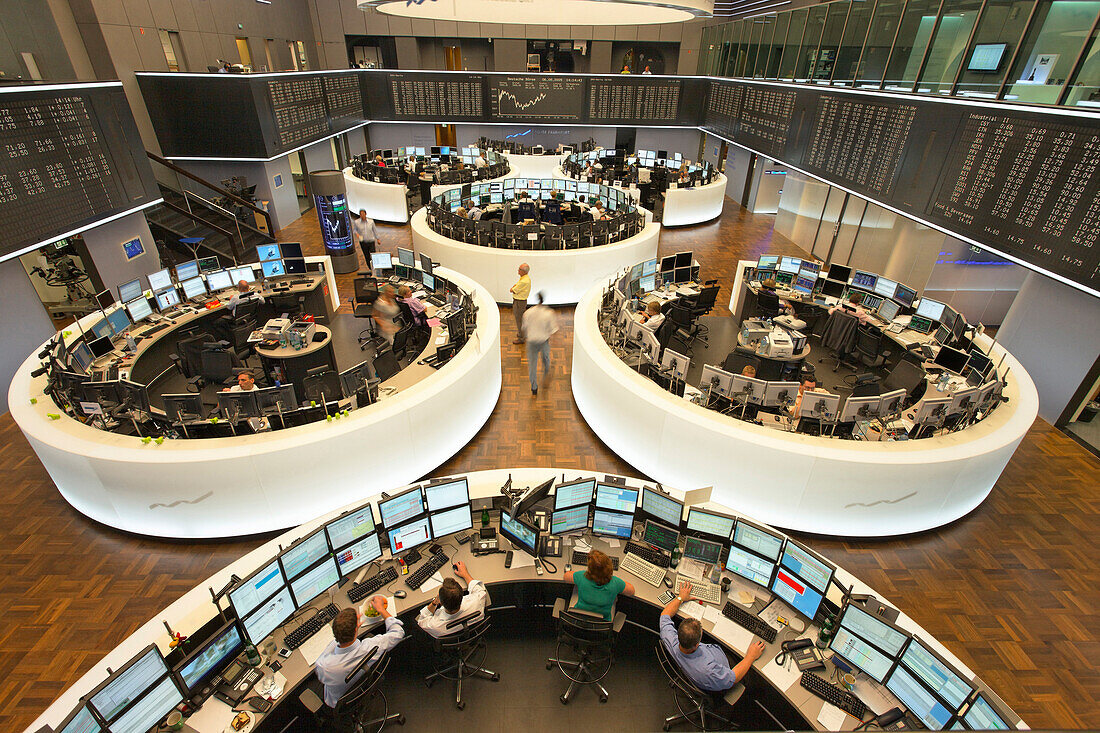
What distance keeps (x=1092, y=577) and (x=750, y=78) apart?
43.7ft

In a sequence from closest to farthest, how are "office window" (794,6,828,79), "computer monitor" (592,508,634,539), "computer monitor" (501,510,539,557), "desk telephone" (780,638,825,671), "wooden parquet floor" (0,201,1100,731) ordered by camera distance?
"desk telephone" (780,638,825,671), "wooden parquet floor" (0,201,1100,731), "computer monitor" (501,510,539,557), "computer monitor" (592,508,634,539), "office window" (794,6,828,79)

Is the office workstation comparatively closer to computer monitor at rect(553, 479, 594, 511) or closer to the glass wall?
the glass wall

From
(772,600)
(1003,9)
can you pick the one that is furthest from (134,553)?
(1003,9)

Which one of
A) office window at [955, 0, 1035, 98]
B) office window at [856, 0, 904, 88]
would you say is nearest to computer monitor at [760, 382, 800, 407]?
office window at [955, 0, 1035, 98]

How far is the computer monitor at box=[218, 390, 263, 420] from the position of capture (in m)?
4.77

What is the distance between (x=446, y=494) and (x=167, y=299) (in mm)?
6180

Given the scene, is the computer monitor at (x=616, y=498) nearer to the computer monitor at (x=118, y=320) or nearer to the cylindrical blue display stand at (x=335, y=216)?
the computer monitor at (x=118, y=320)

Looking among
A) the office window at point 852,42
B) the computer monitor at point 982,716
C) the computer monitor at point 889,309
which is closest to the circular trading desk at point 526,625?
the computer monitor at point 982,716

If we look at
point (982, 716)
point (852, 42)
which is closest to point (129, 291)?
point (982, 716)

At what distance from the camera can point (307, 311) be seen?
831cm

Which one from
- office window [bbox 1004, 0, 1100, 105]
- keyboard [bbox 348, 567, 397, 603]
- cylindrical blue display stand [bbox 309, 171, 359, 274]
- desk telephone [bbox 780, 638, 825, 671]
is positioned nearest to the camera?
desk telephone [bbox 780, 638, 825, 671]

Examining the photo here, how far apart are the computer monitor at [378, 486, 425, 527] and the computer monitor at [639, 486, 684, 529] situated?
5.80ft

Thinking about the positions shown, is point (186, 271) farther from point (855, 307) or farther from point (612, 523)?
point (855, 307)

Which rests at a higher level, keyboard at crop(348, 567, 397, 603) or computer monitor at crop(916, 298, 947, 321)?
computer monitor at crop(916, 298, 947, 321)
